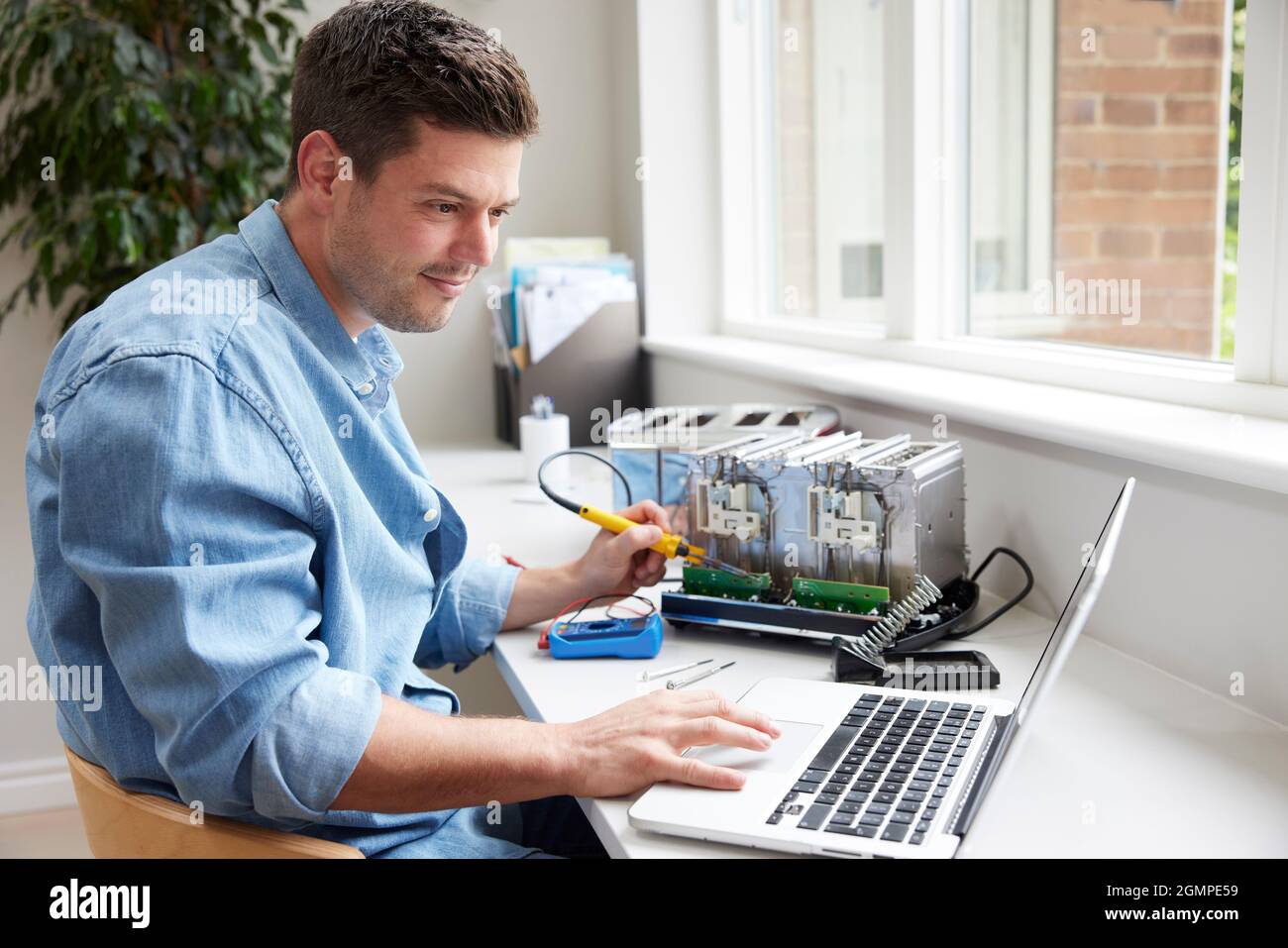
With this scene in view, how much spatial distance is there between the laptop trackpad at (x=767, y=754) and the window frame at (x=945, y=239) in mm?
642

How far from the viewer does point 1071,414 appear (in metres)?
1.27

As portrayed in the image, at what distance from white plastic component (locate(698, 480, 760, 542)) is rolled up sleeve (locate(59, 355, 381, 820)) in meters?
0.55

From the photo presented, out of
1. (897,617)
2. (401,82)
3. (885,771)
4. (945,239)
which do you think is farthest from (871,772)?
(945,239)

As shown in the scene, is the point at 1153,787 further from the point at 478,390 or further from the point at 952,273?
the point at 478,390

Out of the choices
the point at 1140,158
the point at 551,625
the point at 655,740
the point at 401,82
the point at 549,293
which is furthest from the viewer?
the point at 549,293

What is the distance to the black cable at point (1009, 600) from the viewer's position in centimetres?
125

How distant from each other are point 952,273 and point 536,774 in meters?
1.27

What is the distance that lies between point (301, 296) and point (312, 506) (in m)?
0.23

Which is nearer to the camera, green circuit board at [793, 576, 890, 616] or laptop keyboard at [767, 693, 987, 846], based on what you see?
laptop keyboard at [767, 693, 987, 846]

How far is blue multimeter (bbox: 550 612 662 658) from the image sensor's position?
122cm

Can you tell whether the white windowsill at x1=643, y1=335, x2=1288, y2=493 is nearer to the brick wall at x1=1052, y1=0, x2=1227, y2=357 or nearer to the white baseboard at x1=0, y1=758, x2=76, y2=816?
the brick wall at x1=1052, y1=0, x2=1227, y2=357

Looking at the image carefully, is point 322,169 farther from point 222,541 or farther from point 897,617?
point 897,617

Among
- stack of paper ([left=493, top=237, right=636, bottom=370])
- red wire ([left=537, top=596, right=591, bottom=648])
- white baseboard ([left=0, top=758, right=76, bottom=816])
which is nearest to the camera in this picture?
red wire ([left=537, top=596, right=591, bottom=648])

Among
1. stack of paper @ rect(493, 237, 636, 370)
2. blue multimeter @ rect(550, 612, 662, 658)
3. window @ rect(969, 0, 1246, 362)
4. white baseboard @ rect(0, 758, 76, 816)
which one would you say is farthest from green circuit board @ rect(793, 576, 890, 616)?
white baseboard @ rect(0, 758, 76, 816)
